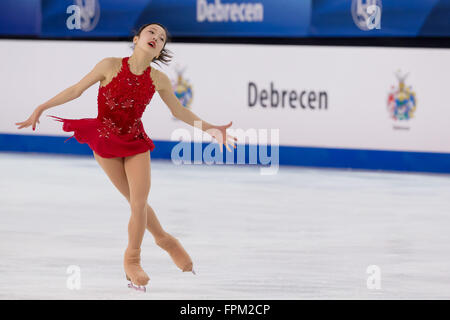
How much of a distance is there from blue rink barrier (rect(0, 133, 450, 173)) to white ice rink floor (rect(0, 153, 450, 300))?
0.23 m

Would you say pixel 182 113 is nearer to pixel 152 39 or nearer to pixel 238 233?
pixel 152 39

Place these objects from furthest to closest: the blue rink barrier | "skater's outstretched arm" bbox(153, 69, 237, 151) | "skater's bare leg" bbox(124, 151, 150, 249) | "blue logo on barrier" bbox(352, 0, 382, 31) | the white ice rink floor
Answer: "blue logo on barrier" bbox(352, 0, 382, 31), the blue rink barrier, the white ice rink floor, "skater's outstretched arm" bbox(153, 69, 237, 151), "skater's bare leg" bbox(124, 151, 150, 249)

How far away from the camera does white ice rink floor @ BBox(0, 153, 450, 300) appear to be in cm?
516

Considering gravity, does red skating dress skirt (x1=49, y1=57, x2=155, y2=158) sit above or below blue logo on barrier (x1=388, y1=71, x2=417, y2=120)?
above

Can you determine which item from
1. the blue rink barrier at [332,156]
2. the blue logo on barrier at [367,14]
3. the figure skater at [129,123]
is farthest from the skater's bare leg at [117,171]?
the blue logo on barrier at [367,14]

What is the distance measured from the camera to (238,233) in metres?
6.90

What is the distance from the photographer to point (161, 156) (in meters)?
11.6

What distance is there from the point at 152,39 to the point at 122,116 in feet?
1.36

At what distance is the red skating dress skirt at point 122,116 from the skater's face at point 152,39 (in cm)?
11

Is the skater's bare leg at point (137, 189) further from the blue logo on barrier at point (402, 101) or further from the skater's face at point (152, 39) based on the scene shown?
the blue logo on barrier at point (402, 101)

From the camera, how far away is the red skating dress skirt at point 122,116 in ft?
16.1

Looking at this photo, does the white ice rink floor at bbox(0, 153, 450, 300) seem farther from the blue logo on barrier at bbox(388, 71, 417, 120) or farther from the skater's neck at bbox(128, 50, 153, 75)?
the skater's neck at bbox(128, 50, 153, 75)

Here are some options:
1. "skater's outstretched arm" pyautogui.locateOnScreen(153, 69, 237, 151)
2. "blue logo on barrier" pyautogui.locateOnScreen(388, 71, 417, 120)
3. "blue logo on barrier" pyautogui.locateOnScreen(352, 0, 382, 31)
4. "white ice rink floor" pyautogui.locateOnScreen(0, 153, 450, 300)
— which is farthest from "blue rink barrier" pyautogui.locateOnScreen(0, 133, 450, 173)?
"skater's outstretched arm" pyautogui.locateOnScreen(153, 69, 237, 151)
